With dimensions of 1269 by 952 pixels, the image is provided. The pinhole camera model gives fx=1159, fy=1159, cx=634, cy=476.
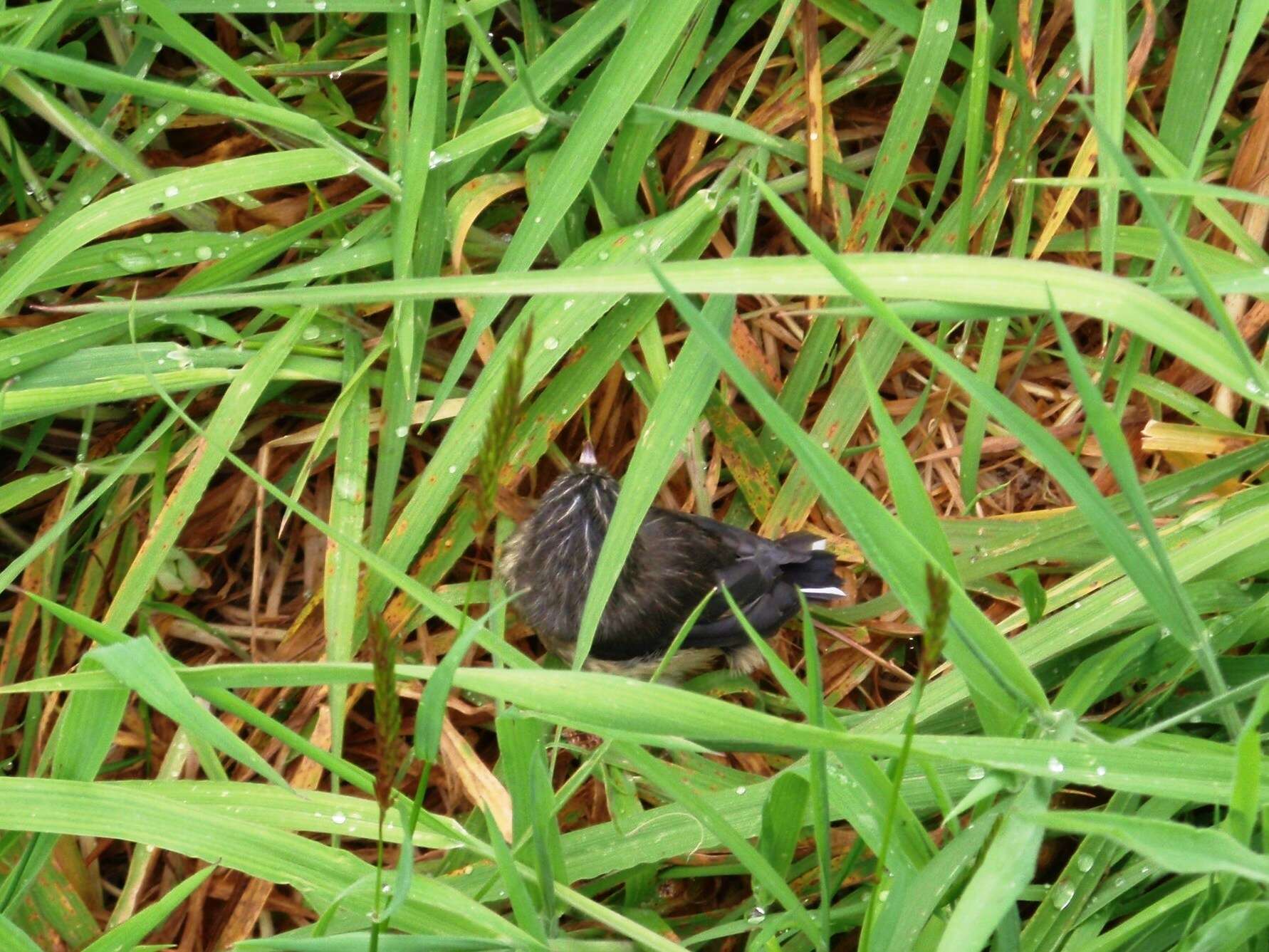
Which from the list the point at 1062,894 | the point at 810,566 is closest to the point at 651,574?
the point at 810,566

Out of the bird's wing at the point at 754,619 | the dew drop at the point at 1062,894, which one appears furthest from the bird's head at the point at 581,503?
the dew drop at the point at 1062,894

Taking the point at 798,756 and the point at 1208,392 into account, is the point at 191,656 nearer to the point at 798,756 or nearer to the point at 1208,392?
the point at 798,756

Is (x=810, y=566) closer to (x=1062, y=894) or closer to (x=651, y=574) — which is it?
(x=651, y=574)

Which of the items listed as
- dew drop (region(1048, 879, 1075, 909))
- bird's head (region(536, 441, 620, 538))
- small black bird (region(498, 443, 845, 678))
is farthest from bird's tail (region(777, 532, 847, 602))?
dew drop (region(1048, 879, 1075, 909))

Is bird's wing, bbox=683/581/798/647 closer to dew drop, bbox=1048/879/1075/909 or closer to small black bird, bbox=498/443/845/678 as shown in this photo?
small black bird, bbox=498/443/845/678

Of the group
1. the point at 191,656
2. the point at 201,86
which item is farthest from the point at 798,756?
the point at 201,86

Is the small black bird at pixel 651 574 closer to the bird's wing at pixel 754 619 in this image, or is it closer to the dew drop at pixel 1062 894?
the bird's wing at pixel 754 619

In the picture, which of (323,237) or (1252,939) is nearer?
(1252,939)
